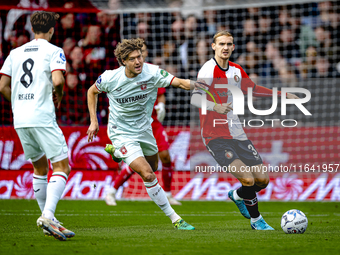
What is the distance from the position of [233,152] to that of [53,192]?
211cm

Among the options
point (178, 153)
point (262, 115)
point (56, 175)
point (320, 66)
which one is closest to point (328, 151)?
point (262, 115)

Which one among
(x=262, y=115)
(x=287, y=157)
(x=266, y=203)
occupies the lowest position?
(x=266, y=203)

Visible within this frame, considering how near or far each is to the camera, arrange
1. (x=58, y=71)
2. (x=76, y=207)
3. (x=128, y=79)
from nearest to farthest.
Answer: (x=58, y=71) < (x=128, y=79) < (x=76, y=207)

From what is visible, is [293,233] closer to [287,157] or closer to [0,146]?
[287,157]

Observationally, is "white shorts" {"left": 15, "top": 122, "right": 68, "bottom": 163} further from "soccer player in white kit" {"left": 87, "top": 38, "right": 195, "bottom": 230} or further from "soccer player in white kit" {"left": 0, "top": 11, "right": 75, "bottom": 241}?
"soccer player in white kit" {"left": 87, "top": 38, "right": 195, "bottom": 230}

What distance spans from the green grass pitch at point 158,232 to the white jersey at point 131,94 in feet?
3.96

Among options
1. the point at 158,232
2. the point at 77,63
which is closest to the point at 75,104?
the point at 77,63

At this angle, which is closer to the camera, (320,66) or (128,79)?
(128,79)

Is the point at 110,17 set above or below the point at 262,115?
above

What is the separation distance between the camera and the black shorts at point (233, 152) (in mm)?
5898

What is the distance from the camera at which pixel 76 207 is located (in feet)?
28.5

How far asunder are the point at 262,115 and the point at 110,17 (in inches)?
160

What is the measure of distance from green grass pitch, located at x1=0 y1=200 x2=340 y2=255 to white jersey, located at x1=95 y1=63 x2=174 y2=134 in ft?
3.96

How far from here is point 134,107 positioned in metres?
6.02
